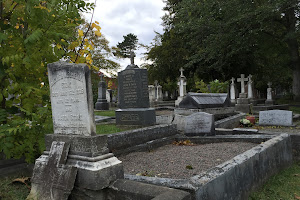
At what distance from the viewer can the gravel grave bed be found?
3893 millimetres

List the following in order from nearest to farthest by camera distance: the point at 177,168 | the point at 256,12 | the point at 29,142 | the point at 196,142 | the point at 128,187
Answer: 1. the point at 128,187
2. the point at 29,142
3. the point at 177,168
4. the point at 196,142
5. the point at 256,12

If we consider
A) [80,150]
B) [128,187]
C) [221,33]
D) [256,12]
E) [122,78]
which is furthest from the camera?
[221,33]

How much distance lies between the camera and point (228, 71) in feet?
87.8

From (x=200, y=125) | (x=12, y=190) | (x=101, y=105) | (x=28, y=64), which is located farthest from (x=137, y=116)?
(x=101, y=105)

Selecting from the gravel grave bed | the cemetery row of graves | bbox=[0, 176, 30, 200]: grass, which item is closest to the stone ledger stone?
the cemetery row of graves

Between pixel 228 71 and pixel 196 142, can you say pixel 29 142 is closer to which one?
pixel 196 142

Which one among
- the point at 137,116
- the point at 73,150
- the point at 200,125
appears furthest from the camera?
the point at 137,116

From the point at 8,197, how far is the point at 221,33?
17.6 metres

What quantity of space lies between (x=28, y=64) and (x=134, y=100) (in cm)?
486

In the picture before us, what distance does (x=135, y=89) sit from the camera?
26.7 feet

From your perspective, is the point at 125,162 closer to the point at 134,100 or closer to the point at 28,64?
the point at 28,64

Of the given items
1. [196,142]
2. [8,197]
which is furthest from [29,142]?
[196,142]

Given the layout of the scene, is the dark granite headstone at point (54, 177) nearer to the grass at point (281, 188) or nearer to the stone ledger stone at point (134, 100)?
the grass at point (281, 188)

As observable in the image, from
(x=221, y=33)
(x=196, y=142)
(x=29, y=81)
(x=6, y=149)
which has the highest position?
(x=221, y=33)
